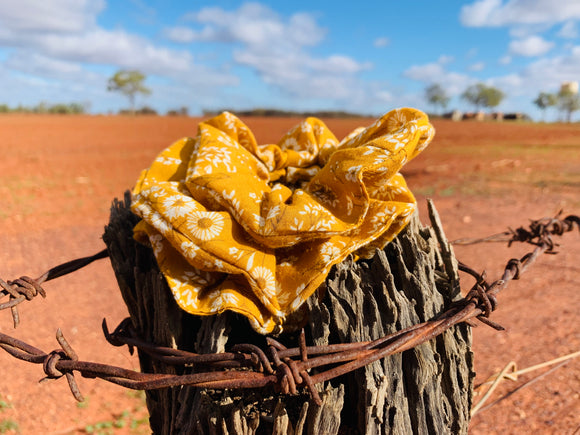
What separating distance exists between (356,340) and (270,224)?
0.31m

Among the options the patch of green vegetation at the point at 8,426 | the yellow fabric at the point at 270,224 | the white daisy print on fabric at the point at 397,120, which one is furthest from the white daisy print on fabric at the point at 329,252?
the patch of green vegetation at the point at 8,426

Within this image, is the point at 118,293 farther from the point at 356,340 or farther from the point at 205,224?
the point at 356,340

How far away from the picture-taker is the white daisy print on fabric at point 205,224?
3.28ft

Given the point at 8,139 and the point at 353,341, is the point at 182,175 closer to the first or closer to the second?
the point at 353,341

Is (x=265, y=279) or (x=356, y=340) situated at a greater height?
(x=265, y=279)

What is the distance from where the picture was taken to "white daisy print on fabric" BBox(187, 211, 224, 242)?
1.00 m

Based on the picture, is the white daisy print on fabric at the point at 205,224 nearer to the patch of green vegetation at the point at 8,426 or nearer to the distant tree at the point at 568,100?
the patch of green vegetation at the point at 8,426

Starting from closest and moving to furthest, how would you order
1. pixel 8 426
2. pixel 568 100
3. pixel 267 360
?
1. pixel 267 360
2. pixel 8 426
3. pixel 568 100

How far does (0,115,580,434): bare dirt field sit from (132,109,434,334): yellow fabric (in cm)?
141

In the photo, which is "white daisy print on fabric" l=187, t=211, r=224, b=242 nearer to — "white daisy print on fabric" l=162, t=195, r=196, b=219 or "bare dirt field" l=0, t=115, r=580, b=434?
"white daisy print on fabric" l=162, t=195, r=196, b=219

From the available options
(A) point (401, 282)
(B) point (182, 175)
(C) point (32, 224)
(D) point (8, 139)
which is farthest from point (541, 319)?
(D) point (8, 139)

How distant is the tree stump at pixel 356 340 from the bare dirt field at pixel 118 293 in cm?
112

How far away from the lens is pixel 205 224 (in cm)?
102

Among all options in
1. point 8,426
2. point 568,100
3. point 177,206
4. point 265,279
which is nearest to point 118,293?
point 8,426
